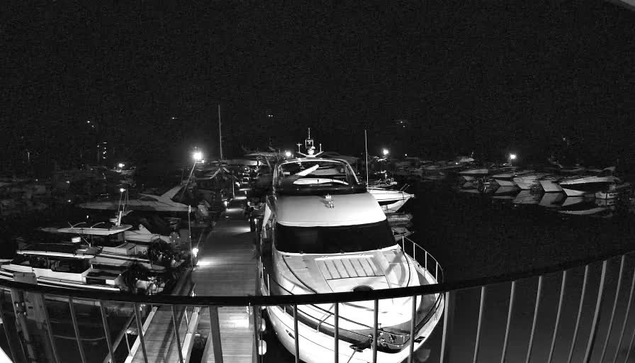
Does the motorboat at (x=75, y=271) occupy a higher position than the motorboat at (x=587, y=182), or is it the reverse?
the motorboat at (x=75, y=271)

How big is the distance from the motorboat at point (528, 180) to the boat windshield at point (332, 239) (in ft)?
117

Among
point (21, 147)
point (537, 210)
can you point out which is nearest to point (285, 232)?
point (537, 210)

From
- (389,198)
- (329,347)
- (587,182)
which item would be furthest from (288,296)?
(587,182)

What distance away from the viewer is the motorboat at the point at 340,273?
4.83 m

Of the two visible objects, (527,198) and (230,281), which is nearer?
(230,281)

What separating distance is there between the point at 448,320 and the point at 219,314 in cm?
672

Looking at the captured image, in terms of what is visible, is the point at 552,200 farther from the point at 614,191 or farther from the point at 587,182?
the point at 614,191

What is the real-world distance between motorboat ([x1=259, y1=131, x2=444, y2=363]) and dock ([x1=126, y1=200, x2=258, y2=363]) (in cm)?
130

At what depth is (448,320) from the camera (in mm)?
1878

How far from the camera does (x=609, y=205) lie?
27828 mm

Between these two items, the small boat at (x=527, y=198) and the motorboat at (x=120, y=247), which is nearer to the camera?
the motorboat at (x=120, y=247)

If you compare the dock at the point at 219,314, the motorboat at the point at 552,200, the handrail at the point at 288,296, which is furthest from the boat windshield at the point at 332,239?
the motorboat at the point at 552,200

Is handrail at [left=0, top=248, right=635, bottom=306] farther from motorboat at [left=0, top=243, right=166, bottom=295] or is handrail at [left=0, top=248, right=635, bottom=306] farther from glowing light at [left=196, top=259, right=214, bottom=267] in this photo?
motorboat at [left=0, top=243, right=166, bottom=295]

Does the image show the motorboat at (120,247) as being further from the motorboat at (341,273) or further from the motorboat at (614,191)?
the motorboat at (614,191)
